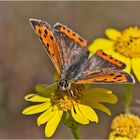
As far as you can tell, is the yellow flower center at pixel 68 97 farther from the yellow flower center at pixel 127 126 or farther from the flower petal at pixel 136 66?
the flower petal at pixel 136 66

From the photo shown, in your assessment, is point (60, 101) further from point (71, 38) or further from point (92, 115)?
point (71, 38)

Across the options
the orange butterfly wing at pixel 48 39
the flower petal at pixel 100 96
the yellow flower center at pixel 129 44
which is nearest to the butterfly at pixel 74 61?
the orange butterfly wing at pixel 48 39

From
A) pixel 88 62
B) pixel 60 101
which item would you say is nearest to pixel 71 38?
pixel 88 62

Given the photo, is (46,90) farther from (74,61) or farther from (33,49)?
(33,49)

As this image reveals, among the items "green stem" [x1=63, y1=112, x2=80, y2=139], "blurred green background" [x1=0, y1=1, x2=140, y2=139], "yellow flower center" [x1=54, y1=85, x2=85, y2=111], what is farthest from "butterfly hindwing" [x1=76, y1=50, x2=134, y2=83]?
"blurred green background" [x1=0, y1=1, x2=140, y2=139]

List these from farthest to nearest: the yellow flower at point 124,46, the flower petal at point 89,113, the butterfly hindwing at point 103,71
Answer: the yellow flower at point 124,46 < the flower petal at point 89,113 < the butterfly hindwing at point 103,71

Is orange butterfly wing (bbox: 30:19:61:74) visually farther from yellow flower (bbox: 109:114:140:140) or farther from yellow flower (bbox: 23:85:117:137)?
yellow flower (bbox: 109:114:140:140)

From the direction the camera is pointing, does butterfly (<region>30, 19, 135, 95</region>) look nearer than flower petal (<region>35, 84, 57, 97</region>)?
Yes
